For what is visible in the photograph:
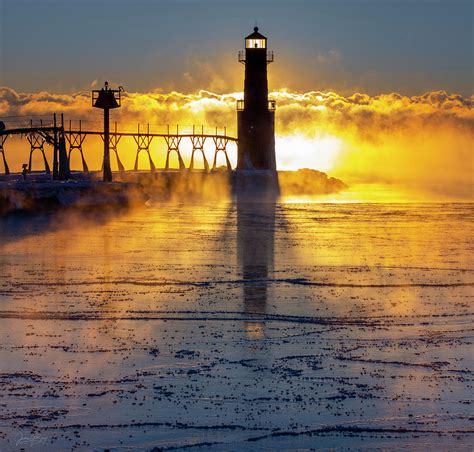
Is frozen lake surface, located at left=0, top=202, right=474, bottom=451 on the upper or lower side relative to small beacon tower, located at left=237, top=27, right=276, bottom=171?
lower

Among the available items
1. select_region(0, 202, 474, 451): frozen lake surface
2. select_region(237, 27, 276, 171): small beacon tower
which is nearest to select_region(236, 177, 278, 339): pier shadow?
select_region(0, 202, 474, 451): frozen lake surface

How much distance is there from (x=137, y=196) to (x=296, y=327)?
133 ft

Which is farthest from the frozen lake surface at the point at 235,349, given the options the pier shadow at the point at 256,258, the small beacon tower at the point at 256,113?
the small beacon tower at the point at 256,113

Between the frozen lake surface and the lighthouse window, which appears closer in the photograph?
the frozen lake surface

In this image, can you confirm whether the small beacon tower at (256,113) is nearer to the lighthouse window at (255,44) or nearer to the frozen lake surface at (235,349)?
the lighthouse window at (255,44)

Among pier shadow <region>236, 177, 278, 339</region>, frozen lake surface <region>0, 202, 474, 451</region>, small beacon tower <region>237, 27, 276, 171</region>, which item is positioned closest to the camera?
frozen lake surface <region>0, 202, 474, 451</region>

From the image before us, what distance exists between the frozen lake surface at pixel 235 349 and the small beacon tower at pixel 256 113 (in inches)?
1449

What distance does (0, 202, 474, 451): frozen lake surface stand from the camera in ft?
37.3

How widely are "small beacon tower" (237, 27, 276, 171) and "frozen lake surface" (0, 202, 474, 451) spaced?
3682cm

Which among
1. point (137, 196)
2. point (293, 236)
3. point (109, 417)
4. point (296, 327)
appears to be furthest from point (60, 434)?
point (137, 196)

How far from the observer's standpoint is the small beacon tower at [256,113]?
2547 inches

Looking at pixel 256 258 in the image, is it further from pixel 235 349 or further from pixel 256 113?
pixel 256 113

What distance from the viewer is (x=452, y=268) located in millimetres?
24891

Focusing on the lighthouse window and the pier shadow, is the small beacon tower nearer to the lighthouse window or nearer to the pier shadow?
the lighthouse window
